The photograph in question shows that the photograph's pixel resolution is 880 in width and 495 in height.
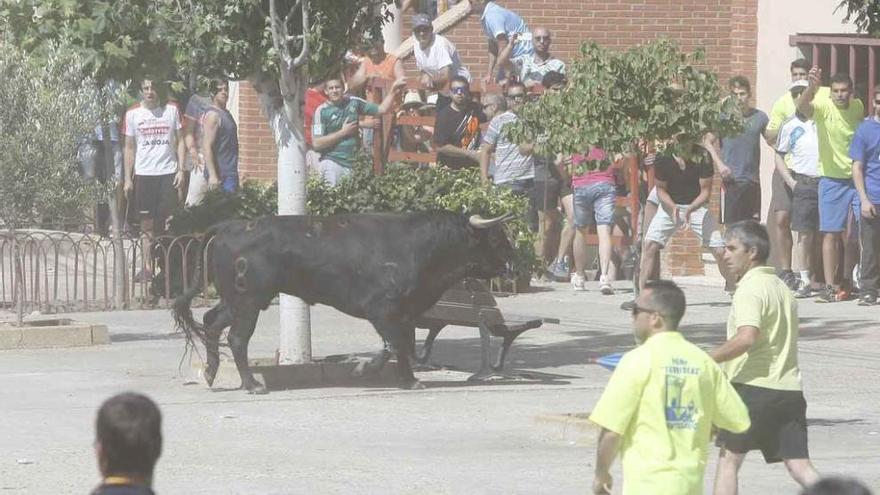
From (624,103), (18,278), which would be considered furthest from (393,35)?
(624,103)

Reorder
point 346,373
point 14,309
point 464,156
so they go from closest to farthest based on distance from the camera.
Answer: point 346,373
point 14,309
point 464,156

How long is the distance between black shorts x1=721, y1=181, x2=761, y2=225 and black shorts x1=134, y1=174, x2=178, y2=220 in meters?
5.69

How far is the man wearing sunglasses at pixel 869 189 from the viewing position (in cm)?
1844

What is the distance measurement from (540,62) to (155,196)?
4667 millimetres

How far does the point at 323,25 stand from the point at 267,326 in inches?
169

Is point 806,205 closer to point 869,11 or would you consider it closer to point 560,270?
point 560,270

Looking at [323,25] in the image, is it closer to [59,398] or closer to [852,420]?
[59,398]

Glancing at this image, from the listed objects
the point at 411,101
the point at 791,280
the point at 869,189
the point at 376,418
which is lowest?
the point at 376,418

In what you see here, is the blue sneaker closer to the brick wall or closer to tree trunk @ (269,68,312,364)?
the brick wall

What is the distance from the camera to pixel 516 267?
17.6m

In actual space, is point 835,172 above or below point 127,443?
above

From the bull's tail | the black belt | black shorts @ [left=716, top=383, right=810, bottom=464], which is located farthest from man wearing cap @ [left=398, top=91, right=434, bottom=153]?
black shorts @ [left=716, top=383, right=810, bottom=464]

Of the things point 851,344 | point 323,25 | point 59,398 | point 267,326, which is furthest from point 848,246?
point 59,398

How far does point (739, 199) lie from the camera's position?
20.2 m
